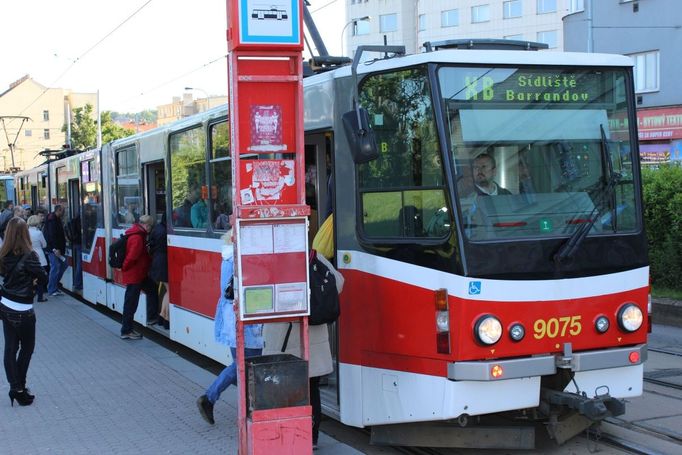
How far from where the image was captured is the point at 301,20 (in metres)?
5.32

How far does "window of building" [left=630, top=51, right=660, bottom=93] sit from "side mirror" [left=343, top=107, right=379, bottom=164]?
26905mm

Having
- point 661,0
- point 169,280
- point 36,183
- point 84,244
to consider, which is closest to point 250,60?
point 169,280

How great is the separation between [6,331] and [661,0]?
27.0m

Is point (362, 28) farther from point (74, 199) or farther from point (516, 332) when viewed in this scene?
point (516, 332)

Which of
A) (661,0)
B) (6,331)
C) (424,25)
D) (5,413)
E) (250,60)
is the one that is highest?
(424,25)

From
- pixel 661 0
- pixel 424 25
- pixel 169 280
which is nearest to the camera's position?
pixel 169 280

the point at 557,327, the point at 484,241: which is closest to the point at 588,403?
the point at 557,327

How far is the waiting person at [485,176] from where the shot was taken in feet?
18.1

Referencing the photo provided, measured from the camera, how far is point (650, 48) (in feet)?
98.5

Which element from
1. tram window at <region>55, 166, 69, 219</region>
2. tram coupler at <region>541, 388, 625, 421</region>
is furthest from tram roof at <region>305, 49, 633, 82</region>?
tram window at <region>55, 166, 69, 219</region>

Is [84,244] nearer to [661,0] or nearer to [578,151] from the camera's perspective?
[578,151]

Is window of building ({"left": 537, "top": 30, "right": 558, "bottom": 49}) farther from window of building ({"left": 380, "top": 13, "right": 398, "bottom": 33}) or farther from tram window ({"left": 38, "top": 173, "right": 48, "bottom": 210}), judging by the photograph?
tram window ({"left": 38, "top": 173, "right": 48, "bottom": 210})

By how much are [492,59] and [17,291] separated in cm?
468

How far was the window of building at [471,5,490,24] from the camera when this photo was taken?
5731 cm
